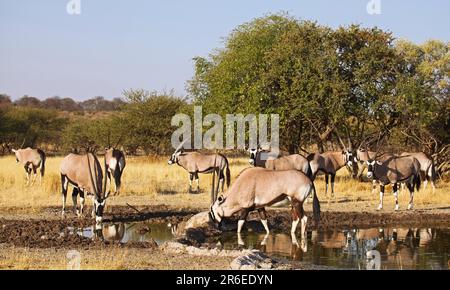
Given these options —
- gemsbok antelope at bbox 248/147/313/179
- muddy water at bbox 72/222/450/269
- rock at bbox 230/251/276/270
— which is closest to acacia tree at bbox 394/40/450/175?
gemsbok antelope at bbox 248/147/313/179

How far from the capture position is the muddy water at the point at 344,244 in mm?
9956

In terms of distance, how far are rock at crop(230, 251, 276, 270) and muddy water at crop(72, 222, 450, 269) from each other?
3.56 ft

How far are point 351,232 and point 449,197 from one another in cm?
604

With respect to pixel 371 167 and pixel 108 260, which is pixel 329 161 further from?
pixel 108 260

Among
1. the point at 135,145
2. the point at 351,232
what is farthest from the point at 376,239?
the point at 135,145

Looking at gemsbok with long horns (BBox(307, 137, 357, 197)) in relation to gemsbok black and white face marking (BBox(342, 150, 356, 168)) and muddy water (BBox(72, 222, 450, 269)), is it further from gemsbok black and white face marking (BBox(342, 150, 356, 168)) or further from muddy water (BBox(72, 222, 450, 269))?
muddy water (BBox(72, 222, 450, 269))

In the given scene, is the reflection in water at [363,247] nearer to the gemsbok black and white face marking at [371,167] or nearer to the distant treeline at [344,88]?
the gemsbok black and white face marking at [371,167]

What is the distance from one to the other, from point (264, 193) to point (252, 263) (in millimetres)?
3089

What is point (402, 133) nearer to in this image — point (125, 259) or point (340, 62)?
point (340, 62)

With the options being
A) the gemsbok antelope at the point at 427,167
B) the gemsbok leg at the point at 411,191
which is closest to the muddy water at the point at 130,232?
the gemsbok leg at the point at 411,191

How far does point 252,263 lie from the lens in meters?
8.66

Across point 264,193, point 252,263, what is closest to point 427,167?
→ point 264,193

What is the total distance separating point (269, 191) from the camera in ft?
38.1

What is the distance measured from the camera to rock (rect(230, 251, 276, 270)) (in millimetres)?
8523
